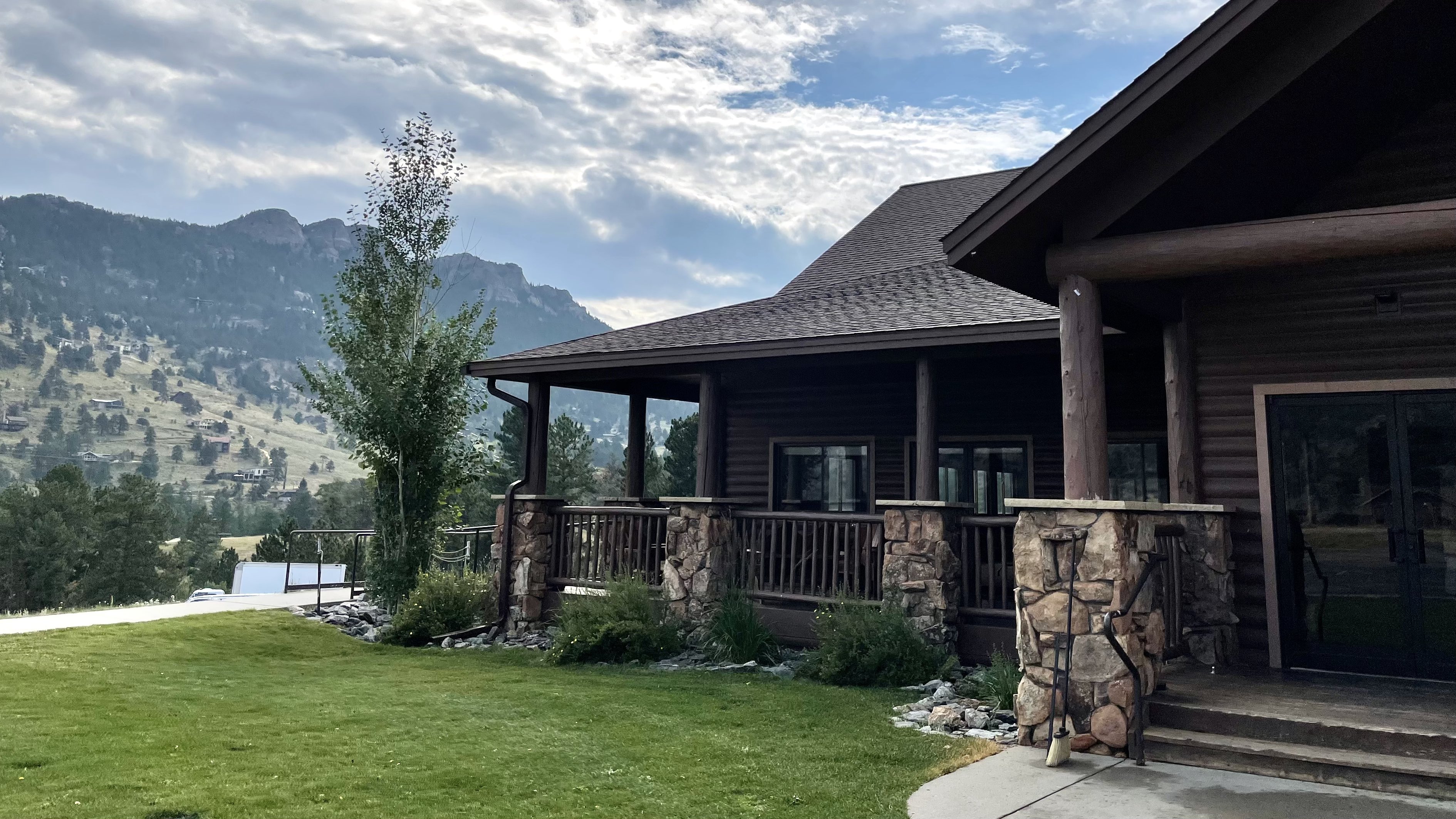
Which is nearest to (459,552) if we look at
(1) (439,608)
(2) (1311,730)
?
(1) (439,608)

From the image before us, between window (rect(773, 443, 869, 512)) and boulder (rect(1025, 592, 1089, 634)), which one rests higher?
window (rect(773, 443, 869, 512))

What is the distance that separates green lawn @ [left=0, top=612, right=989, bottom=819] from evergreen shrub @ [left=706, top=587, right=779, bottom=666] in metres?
0.61

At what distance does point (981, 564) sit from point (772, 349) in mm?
3145

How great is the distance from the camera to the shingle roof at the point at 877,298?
9820 mm

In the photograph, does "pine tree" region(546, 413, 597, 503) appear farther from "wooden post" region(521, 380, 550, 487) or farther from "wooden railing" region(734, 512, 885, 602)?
"wooden railing" region(734, 512, 885, 602)

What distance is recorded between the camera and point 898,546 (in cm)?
873

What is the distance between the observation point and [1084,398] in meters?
5.90

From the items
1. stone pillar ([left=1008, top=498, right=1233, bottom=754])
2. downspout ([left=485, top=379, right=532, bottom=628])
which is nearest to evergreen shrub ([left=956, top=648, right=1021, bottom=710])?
stone pillar ([left=1008, top=498, right=1233, bottom=754])

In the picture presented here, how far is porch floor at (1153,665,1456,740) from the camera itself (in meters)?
5.06

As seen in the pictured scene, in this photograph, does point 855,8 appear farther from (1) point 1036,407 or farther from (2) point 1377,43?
(2) point 1377,43

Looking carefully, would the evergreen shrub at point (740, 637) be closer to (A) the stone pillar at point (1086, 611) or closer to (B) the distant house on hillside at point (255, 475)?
(A) the stone pillar at point (1086, 611)

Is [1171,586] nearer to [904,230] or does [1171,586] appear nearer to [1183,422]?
[1183,422]

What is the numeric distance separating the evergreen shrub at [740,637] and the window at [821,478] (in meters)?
3.41

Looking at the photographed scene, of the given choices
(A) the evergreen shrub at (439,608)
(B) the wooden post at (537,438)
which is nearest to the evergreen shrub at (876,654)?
(B) the wooden post at (537,438)
